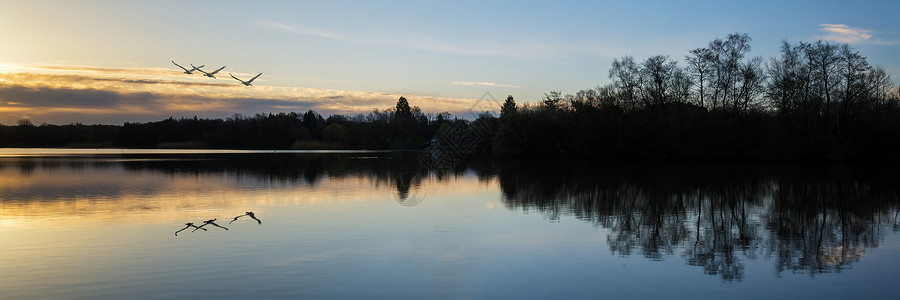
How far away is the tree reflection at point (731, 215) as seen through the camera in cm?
1170

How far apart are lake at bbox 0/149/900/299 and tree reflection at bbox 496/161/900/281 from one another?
2.7 inches

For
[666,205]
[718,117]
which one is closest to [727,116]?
[718,117]

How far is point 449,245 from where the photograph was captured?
12.7 meters

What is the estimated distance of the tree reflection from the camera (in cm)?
1170

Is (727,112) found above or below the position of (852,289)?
above

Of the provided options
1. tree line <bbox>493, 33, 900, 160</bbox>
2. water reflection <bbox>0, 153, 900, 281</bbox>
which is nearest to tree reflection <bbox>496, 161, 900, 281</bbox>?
water reflection <bbox>0, 153, 900, 281</bbox>

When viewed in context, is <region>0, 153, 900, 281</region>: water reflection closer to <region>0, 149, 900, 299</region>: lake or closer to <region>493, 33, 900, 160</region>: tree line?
<region>0, 149, 900, 299</region>: lake

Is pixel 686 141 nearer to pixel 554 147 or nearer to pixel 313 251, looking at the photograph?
pixel 554 147

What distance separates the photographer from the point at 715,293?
8711 millimetres

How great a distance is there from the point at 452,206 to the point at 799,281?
39.2 ft

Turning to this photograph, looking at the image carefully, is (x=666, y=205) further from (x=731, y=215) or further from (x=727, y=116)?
(x=727, y=116)

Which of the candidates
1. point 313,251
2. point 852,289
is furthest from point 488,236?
point 852,289

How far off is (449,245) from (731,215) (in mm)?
9234

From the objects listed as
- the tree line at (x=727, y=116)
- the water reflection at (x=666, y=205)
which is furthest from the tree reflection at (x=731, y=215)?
the tree line at (x=727, y=116)
